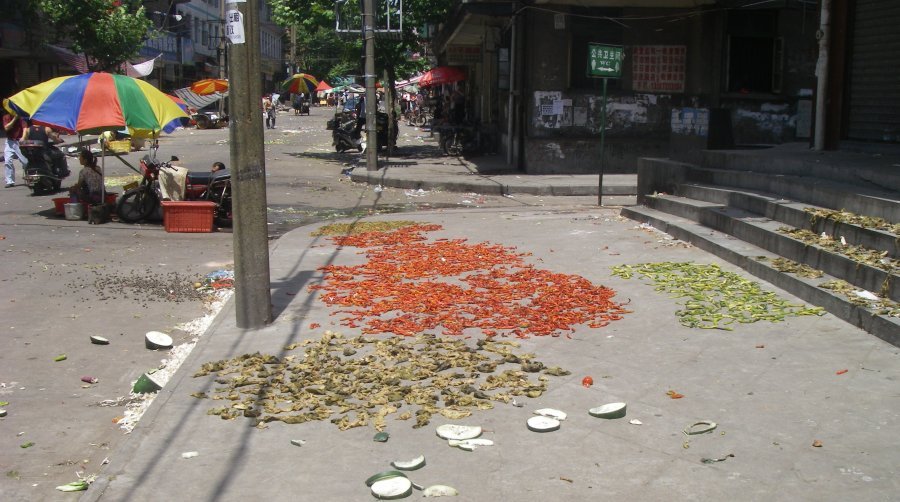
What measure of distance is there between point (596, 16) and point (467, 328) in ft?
49.9

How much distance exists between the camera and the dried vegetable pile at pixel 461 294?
7535mm

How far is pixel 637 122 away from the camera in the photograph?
2156 cm

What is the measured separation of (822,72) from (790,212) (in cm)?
520

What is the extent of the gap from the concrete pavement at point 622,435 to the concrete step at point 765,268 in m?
0.14

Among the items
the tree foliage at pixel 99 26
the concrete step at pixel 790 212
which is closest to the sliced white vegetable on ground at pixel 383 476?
the concrete step at pixel 790 212

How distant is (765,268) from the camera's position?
859cm

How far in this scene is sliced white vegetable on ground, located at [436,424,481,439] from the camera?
16.5 ft

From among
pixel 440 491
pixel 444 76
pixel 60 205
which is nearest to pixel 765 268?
pixel 440 491

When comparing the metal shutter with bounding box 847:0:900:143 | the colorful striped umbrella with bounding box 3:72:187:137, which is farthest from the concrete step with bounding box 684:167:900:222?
the colorful striped umbrella with bounding box 3:72:187:137

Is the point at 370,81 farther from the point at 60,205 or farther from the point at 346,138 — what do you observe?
the point at 60,205

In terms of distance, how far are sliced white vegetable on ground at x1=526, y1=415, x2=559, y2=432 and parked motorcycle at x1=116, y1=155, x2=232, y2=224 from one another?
31.5 feet

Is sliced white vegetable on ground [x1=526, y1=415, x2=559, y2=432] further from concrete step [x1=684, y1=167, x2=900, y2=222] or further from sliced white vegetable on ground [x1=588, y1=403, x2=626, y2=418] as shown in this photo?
concrete step [x1=684, y1=167, x2=900, y2=222]

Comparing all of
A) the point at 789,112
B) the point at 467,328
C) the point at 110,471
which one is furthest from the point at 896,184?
the point at 789,112

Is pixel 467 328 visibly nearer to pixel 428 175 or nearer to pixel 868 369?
pixel 868 369
